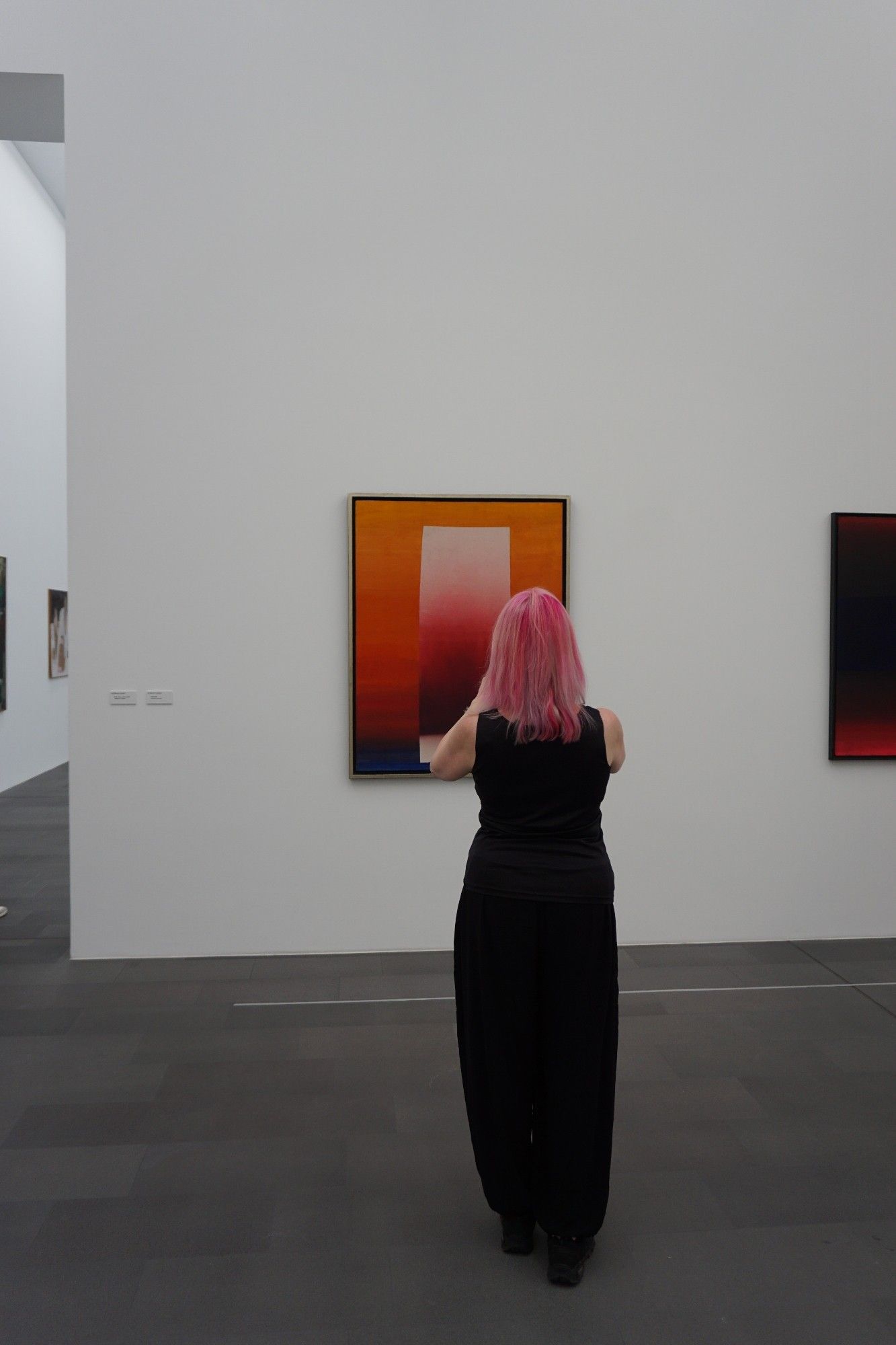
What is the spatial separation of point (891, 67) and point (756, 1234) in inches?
267

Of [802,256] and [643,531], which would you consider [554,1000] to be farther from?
[802,256]

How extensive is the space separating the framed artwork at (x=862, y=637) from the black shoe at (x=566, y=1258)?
14.1 feet

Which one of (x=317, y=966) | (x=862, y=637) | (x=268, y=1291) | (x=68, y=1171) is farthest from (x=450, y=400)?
(x=268, y=1291)

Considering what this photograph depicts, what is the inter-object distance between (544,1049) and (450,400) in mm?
4269

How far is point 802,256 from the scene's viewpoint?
6.75m

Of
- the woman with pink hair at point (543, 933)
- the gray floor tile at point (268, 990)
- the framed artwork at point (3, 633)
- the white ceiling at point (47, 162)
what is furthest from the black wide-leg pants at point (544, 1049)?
the white ceiling at point (47, 162)

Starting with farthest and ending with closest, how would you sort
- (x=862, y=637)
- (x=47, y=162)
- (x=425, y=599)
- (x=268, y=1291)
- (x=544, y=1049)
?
(x=47, y=162), (x=862, y=637), (x=425, y=599), (x=544, y=1049), (x=268, y=1291)

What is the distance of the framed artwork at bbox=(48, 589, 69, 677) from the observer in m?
16.0

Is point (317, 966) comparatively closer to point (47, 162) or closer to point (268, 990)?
point (268, 990)

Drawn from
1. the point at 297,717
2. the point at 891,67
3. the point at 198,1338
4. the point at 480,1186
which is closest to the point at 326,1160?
the point at 480,1186

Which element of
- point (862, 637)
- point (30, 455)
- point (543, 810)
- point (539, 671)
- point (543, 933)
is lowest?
point (543, 933)

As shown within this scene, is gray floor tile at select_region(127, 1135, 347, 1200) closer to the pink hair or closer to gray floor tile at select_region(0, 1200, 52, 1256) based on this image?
gray floor tile at select_region(0, 1200, 52, 1256)

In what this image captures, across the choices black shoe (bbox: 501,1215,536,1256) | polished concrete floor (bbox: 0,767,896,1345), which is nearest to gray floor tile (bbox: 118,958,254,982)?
polished concrete floor (bbox: 0,767,896,1345)

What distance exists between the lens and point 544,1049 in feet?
10.9
